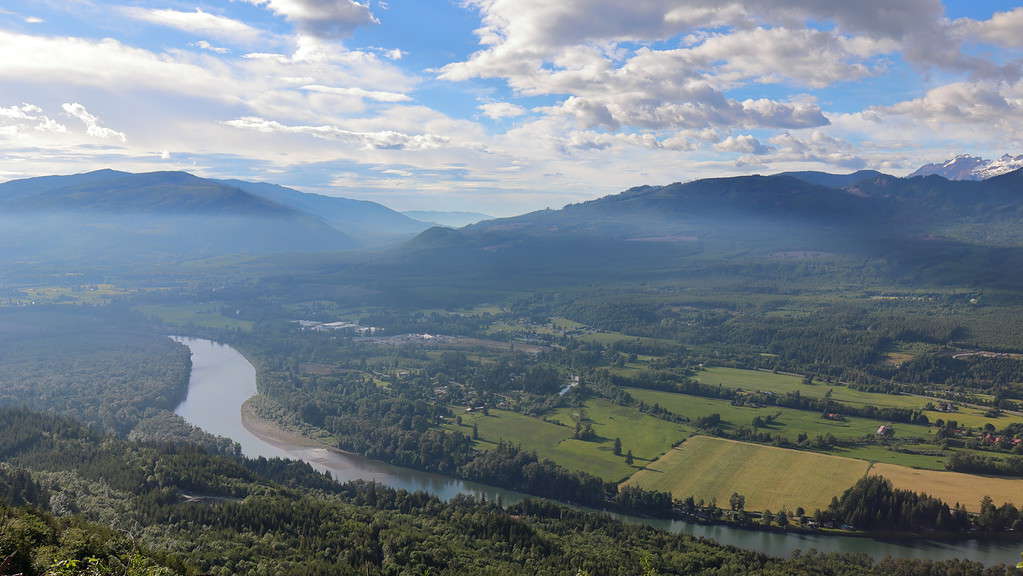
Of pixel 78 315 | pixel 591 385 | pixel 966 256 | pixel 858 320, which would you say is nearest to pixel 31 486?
pixel 591 385

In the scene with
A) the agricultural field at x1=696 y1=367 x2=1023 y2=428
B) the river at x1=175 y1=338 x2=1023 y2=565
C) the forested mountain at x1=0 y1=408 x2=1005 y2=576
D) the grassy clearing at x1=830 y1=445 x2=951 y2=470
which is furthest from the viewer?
the agricultural field at x1=696 y1=367 x2=1023 y2=428

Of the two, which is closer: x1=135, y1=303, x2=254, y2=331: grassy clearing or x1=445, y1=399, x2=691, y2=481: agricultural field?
x1=445, y1=399, x2=691, y2=481: agricultural field

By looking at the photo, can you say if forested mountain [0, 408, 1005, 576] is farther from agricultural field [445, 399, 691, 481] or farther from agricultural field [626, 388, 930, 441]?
agricultural field [626, 388, 930, 441]

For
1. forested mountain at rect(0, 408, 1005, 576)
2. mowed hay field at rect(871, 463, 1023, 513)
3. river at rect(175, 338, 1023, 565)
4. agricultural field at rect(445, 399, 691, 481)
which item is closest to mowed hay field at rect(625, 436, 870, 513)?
agricultural field at rect(445, 399, 691, 481)

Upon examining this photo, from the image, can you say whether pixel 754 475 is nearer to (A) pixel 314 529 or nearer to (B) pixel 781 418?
(B) pixel 781 418

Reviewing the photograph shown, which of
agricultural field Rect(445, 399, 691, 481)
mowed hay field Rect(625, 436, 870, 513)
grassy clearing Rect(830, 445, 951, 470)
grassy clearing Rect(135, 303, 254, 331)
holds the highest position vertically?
grassy clearing Rect(830, 445, 951, 470)

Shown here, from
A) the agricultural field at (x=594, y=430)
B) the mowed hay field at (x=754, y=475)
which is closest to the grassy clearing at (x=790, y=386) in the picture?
the agricultural field at (x=594, y=430)

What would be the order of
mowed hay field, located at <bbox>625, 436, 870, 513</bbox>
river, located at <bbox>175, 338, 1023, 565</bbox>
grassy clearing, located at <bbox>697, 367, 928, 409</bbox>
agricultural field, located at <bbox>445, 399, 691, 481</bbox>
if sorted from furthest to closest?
1. grassy clearing, located at <bbox>697, 367, 928, 409</bbox>
2. agricultural field, located at <bbox>445, 399, 691, 481</bbox>
3. mowed hay field, located at <bbox>625, 436, 870, 513</bbox>
4. river, located at <bbox>175, 338, 1023, 565</bbox>

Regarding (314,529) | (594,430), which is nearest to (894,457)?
(594,430)
